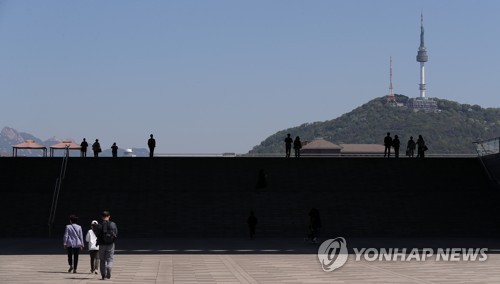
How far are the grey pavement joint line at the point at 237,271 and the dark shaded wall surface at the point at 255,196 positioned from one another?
1275 cm

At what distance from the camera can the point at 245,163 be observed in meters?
51.7

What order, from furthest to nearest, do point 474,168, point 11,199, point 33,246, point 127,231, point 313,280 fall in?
point 474,168, point 11,199, point 127,231, point 33,246, point 313,280

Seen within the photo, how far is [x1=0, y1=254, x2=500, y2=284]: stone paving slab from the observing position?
2344 centimetres

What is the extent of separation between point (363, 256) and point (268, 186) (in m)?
17.6

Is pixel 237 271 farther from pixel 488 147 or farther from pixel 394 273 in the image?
pixel 488 147

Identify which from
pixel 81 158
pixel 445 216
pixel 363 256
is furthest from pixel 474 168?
pixel 363 256

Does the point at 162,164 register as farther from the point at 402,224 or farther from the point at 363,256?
the point at 363,256

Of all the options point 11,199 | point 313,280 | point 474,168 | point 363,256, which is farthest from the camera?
point 474,168

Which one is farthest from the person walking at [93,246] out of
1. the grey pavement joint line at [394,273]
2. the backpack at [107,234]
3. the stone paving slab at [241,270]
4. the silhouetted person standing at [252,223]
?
the silhouetted person standing at [252,223]

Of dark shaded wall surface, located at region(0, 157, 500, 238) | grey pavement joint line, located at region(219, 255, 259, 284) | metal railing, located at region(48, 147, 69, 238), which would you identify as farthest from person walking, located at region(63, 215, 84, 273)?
metal railing, located at region(48, 147, 69, 238)

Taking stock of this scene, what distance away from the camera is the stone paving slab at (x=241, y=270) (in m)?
23.4

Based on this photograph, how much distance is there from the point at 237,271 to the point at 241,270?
355 mm

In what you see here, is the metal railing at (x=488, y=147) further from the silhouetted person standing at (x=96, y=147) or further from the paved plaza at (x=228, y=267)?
the silhouetted person standing at (x=96, y=147)

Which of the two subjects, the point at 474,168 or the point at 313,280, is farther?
the point at 474,168
